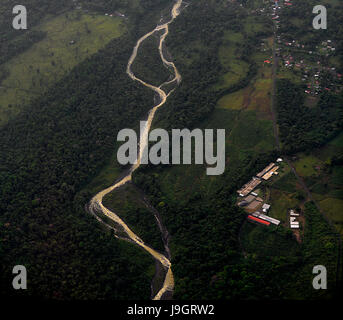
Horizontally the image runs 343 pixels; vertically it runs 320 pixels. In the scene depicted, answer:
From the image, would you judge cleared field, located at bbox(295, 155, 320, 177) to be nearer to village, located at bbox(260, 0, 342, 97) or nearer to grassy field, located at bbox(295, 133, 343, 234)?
grassy field, located at bbox(295, 133, 343, 234)

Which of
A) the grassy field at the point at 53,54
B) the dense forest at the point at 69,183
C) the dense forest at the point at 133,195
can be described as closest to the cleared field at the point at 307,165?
the dense forest at the point at 133,195

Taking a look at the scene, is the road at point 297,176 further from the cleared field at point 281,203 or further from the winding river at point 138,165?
the winding river at point 138,165

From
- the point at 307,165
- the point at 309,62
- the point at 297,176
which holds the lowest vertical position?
the point at 297,176

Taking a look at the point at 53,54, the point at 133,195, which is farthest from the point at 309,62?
the point at 53,54

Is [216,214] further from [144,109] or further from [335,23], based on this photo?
[335,23]

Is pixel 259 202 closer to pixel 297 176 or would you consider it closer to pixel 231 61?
pixel 297 176

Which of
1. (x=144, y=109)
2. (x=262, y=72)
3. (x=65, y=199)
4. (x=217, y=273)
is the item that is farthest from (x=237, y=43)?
(x=217, y=273)
